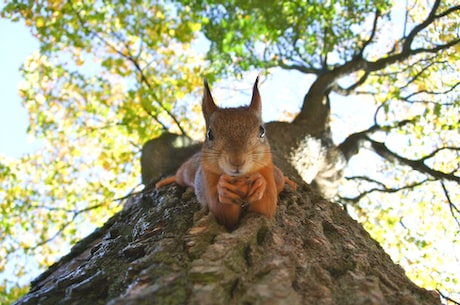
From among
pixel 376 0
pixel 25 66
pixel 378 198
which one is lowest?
pixel 378 198

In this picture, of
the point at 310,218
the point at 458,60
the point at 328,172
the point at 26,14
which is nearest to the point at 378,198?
the point at 328,172

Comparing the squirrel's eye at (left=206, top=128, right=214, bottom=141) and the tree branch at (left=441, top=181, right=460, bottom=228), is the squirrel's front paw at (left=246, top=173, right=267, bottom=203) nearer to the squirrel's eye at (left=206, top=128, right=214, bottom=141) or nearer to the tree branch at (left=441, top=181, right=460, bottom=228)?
the squirrel's eye at (left=206, top=128, right=214, bottom=141)

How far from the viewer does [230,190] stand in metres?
2.14

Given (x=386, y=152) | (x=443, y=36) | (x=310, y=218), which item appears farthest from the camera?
(x=386, y=152)

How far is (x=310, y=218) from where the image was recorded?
270cm

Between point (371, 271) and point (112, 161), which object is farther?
point (112, 161)

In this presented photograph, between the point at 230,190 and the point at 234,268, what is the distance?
20.6 inches

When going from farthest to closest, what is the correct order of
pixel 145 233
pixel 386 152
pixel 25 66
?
pixel 25 66, pixel 386 152, pixel 145 233

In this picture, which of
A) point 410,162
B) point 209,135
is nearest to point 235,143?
point 209,135

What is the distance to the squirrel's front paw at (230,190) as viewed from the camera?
2129mm

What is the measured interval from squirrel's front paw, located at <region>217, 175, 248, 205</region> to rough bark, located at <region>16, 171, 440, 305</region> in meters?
0.17

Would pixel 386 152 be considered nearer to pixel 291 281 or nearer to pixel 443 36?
pixel 443 36

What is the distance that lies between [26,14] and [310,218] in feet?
19.0

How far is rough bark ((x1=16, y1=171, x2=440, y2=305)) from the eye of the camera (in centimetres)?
155
